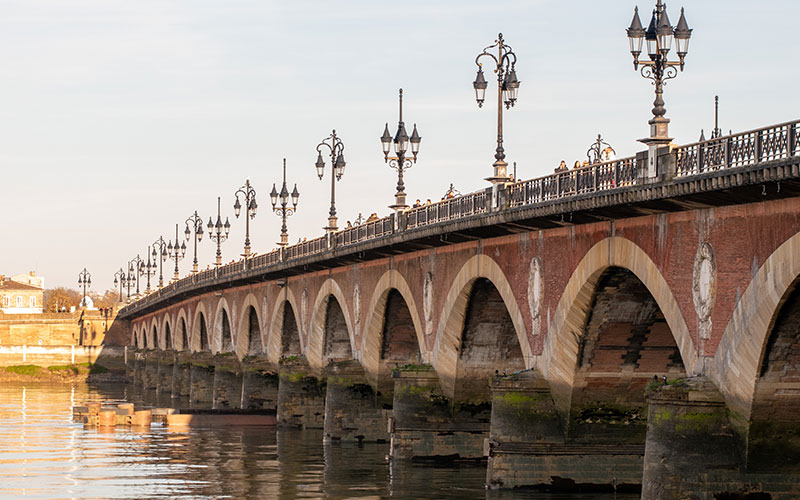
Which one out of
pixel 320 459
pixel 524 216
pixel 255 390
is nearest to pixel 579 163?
pixel 524 216

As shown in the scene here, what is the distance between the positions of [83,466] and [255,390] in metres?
20.7

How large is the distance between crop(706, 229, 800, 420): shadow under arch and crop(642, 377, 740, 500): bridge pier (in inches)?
14.1

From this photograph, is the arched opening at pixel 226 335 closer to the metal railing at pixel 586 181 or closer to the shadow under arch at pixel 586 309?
the metal railing at pixel 586 181

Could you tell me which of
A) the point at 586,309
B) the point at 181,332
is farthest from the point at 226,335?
the point at 586,309

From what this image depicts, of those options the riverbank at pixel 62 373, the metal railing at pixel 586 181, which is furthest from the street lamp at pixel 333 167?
the riverbank at pixel 62 373

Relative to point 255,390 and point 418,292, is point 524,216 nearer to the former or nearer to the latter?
point 418,292

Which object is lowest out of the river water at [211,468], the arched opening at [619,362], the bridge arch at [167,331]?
the river water at [211,468]

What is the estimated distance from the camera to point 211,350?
7588 centimetres

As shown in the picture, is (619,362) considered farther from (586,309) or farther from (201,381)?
(201,381)

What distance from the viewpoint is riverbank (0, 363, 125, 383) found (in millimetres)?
114000

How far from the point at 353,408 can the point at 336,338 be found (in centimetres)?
692

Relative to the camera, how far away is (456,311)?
118 ft

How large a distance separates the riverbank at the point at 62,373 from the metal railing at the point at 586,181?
6892 cm

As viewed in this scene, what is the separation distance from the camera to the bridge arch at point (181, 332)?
303 ft
